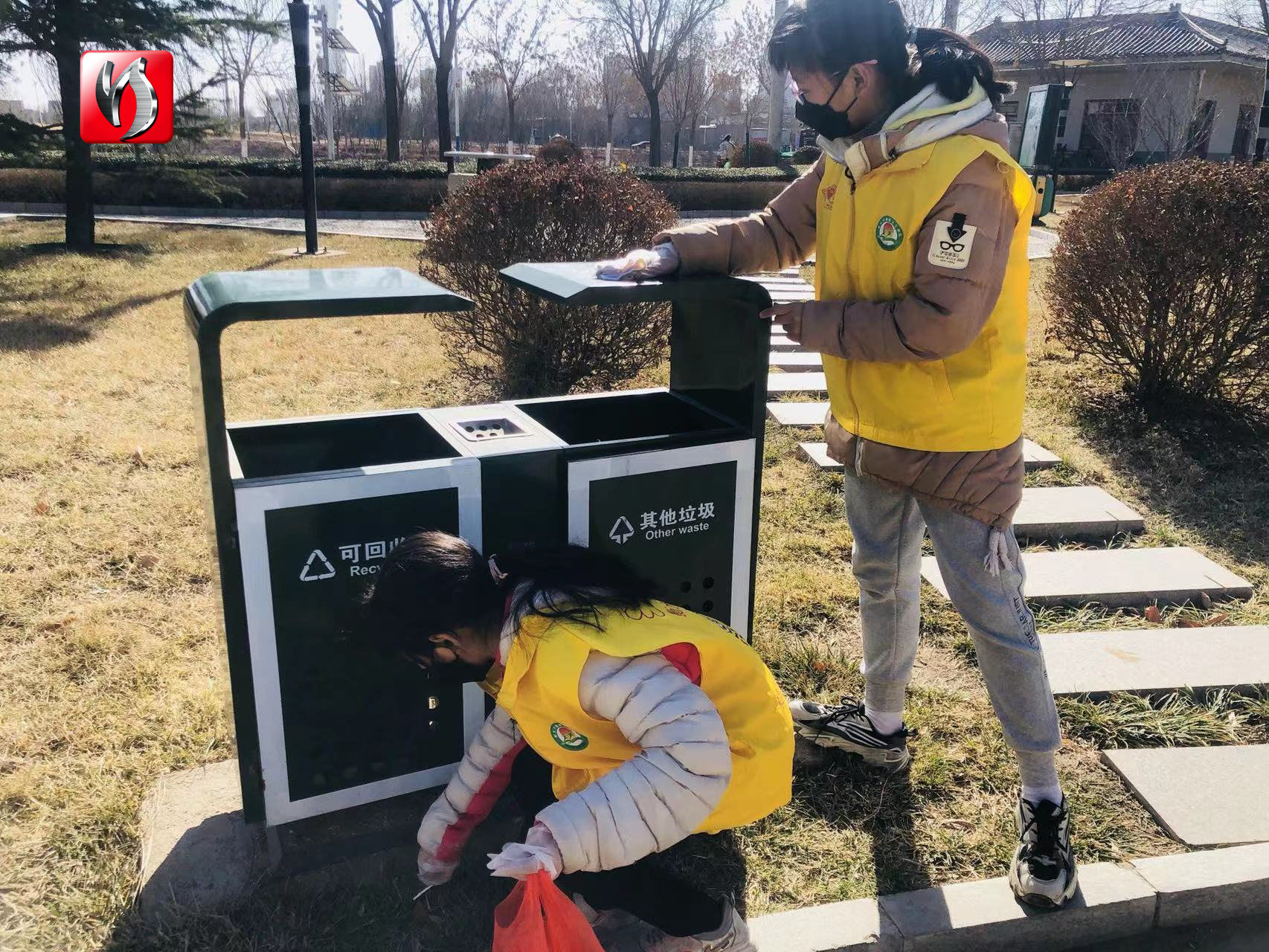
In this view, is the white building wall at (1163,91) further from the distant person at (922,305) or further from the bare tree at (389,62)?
the distant person at (922,305)

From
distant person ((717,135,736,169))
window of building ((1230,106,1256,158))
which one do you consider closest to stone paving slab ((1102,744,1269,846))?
distant person ((717,135,736,169))

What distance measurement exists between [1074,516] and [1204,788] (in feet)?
6.17

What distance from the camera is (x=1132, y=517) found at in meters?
4.40

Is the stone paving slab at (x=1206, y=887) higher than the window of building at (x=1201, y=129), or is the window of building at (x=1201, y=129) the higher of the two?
the window of building at (x=1201, y=129)

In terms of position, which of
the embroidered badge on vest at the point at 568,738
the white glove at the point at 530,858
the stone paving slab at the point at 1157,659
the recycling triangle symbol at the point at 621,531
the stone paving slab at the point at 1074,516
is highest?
the recycling triangle symbol at the point at 621,531

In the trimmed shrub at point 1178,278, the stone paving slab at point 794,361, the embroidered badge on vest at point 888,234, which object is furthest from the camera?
the stone paving slab at point 794,361

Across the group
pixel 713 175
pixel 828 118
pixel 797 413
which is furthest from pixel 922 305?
pixel 713 175

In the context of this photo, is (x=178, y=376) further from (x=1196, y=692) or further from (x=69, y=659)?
(x=1196, y=692)

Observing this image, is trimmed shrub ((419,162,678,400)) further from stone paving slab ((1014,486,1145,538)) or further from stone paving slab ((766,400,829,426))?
stone paving slab ((1014,486,1145,538))

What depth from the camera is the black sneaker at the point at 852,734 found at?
8.83 feet

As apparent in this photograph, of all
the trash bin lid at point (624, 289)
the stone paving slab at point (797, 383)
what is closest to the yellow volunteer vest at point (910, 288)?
the trash bin lid at point (624, 289)

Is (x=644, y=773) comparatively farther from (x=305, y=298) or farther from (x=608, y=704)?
(x=305, y=298)

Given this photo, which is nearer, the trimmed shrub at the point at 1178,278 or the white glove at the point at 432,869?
the white glove at the point at 432,869

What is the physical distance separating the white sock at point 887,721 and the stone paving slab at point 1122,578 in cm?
111
